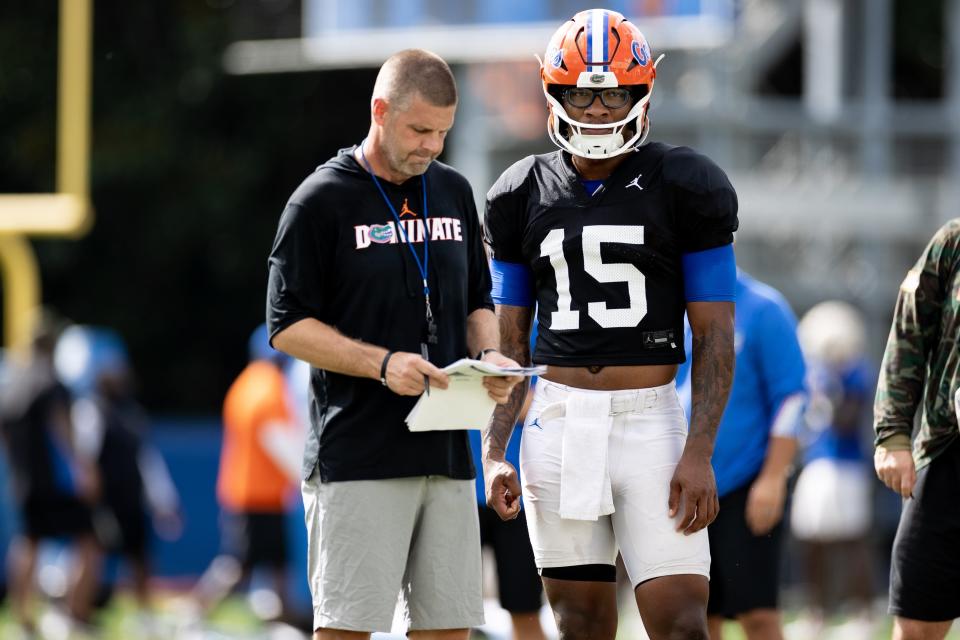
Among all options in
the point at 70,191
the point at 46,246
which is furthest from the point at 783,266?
the point at 46,246

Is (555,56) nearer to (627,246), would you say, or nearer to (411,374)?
(627,246)

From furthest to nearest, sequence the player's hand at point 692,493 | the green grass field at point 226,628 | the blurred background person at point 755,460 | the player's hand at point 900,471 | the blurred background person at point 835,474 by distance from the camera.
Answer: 1. the blurred background person at point 835,474
2. the green grass field at point 226,628
3. the blurred background person at point 755,460
4. the player's hand at point 900,471
5. the player's hand at point 692,493

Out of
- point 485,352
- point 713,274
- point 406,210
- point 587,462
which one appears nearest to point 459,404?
point 485,352

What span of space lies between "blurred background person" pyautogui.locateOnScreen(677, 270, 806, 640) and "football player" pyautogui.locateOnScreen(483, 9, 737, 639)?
66.1 inches

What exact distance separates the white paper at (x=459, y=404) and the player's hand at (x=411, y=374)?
0.10 feet

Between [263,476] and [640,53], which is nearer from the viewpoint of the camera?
[640,53]

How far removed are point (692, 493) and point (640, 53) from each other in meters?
1.30

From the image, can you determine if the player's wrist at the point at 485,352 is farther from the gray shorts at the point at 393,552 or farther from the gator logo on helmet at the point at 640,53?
the gator logo on helmet at the point at 640,53

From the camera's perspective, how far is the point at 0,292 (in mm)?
→ 22594

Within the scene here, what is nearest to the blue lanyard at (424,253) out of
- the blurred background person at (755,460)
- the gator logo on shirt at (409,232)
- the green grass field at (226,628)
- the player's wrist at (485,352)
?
the gator logo on shirt at (409,232)

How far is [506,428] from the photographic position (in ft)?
17.3

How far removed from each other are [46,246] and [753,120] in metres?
10.2

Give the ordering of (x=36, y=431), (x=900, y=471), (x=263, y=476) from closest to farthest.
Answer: (x=900, y=471)
(x=263, y=476)
(x=36, y=431)

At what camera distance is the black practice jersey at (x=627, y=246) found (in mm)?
4902
